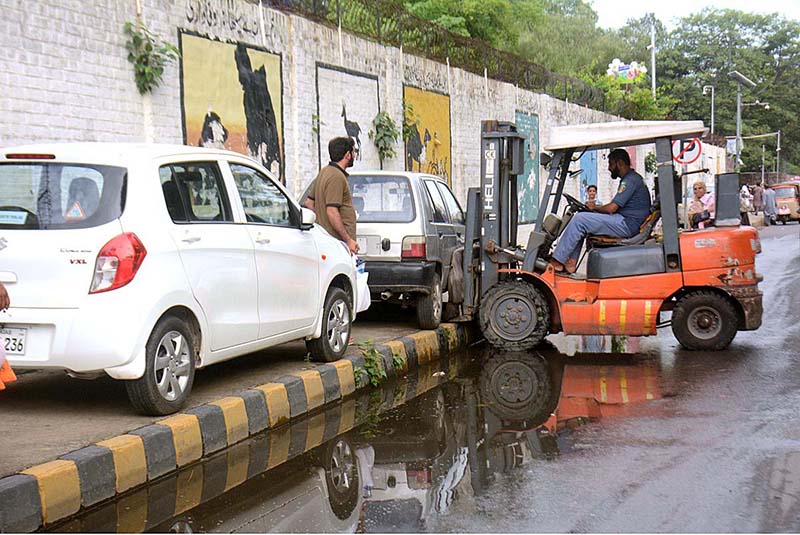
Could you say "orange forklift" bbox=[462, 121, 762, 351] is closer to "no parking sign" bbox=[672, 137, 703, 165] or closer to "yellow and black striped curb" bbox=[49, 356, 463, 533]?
"yellow and black striped curb" bbox=[49, 356, 463, 533]

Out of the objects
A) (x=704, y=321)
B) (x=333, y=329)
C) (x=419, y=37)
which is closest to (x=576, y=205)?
(x=704, y=321)

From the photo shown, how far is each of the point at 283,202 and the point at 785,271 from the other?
576 inches

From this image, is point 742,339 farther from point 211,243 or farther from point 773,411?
point 211,243

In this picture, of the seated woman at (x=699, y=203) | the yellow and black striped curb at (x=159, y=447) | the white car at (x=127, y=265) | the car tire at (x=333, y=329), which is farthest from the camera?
the seated woman at (x=699, y=203)

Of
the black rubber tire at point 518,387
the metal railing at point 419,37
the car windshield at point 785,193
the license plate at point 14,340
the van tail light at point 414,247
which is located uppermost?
the metal railing at point 419,37

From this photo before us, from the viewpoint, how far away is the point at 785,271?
1966 centimetres

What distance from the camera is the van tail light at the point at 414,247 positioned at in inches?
405

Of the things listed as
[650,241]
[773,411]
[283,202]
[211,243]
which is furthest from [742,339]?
[211,243]

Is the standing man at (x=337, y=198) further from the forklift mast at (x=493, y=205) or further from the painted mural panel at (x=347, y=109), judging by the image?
the painted mural panel at (x=347, y=109)

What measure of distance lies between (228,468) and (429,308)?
4904mm

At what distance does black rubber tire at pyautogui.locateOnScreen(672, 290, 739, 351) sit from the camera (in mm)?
9969

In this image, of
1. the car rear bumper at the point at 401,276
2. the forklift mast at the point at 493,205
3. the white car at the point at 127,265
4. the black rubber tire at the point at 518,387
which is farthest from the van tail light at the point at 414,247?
the white car at the point at 127,265

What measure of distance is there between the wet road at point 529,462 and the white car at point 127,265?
0.79 meters

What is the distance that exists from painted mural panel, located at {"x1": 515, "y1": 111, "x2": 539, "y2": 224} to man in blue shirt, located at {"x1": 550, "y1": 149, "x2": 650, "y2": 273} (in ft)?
48.4
